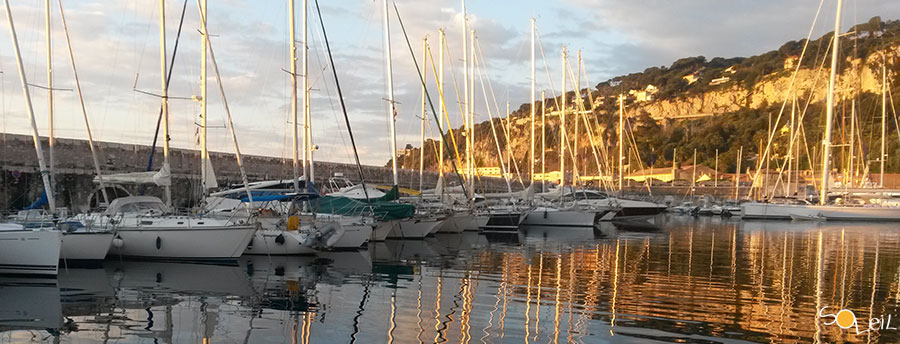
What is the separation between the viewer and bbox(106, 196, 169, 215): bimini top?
19.2 meters

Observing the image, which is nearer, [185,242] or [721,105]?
[185,242]

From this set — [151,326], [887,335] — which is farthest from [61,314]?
[887,335]

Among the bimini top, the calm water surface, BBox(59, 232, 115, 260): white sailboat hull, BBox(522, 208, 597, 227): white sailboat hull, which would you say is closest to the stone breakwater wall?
the bimini top

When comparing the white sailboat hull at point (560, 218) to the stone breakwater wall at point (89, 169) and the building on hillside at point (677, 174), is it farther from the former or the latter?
the building on hillside at point (677, 174)

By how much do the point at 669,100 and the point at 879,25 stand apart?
39.3m

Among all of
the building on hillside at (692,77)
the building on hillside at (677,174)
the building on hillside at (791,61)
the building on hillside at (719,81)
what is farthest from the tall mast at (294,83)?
the building on hillside at (692,77)

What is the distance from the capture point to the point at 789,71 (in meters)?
134

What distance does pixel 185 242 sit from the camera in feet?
59.8

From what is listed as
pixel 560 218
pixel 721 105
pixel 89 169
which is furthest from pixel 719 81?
pixel 89 169

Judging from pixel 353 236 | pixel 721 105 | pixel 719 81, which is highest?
pixel 719 81

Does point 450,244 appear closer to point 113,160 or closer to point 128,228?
point 128,228

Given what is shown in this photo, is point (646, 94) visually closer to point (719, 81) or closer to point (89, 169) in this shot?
point (719, 81)

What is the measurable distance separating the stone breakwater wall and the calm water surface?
9.49 m

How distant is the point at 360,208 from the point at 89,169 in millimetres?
11802
